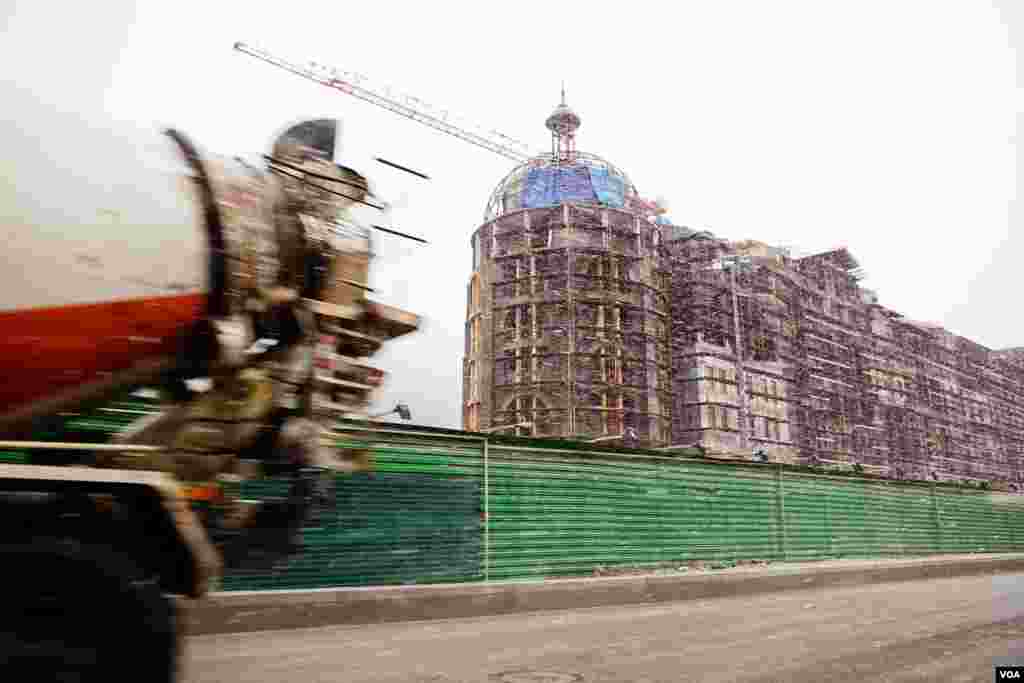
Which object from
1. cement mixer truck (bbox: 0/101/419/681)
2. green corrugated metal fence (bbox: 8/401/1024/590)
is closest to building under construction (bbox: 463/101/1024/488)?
green corrugated metal fence (bbox: 8/401/1024/590)

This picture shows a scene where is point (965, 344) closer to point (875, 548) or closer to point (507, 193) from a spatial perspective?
point (507, 193)

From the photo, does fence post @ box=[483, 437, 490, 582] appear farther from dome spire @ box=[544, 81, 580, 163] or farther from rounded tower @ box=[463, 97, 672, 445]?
dome spire @ box=[544, 81, 580, 163]

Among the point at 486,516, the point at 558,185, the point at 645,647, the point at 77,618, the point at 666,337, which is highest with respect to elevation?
the point at 558,185

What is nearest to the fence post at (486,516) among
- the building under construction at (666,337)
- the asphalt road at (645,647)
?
the asphalt road at (645,647)

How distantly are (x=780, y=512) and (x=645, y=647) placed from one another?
10126mm

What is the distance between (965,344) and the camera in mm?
81938

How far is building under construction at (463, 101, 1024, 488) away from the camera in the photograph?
44.6 metres

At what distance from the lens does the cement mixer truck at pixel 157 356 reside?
8.70ft

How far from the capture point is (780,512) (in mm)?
16156

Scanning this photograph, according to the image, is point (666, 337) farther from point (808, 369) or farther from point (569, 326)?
point (808, 369)

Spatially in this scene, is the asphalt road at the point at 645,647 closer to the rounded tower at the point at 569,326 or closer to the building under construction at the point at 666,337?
the building under construction at the point at 666,337

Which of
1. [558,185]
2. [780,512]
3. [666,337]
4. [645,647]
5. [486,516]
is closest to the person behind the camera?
[645,647]

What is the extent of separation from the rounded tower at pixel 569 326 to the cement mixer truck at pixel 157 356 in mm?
37364

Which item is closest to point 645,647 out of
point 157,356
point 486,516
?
point 486,516
